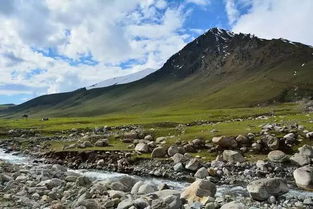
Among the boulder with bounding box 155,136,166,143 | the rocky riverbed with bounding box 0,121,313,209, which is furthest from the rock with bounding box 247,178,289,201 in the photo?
the boulder with bounding box 155,136,166,143

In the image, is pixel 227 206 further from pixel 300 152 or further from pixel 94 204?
pixel 300 152

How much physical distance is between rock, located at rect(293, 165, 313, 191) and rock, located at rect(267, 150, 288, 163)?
20.2ft

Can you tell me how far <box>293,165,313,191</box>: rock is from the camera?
A: 110ft

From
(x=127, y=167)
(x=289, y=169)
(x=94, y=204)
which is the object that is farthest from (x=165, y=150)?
(x=94, y=204)

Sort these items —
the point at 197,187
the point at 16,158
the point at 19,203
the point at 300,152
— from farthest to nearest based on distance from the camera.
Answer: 1. the point at 16,158
2. the point at 300,152
3. the point at 197,187
4. the point at 19,203

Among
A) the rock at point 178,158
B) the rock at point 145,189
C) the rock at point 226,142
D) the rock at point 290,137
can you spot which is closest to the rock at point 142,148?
the rock at point 178,158

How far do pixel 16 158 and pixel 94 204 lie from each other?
1543 inches

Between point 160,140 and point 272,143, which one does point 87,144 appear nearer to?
point 160,140

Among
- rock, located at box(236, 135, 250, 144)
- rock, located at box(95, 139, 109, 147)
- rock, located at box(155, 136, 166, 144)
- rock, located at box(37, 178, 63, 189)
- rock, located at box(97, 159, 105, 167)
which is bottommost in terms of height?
rock, located at box(97, 159, 105, 167)

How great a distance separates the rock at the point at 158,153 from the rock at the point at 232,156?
8020mm

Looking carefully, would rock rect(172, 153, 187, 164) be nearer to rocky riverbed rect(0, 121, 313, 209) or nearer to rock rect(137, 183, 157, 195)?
rocky riverbed rect(0, 121, 313, 209)

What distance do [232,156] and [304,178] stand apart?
33.5 ft

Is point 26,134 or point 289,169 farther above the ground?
point 26,134

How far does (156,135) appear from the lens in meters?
63.6
